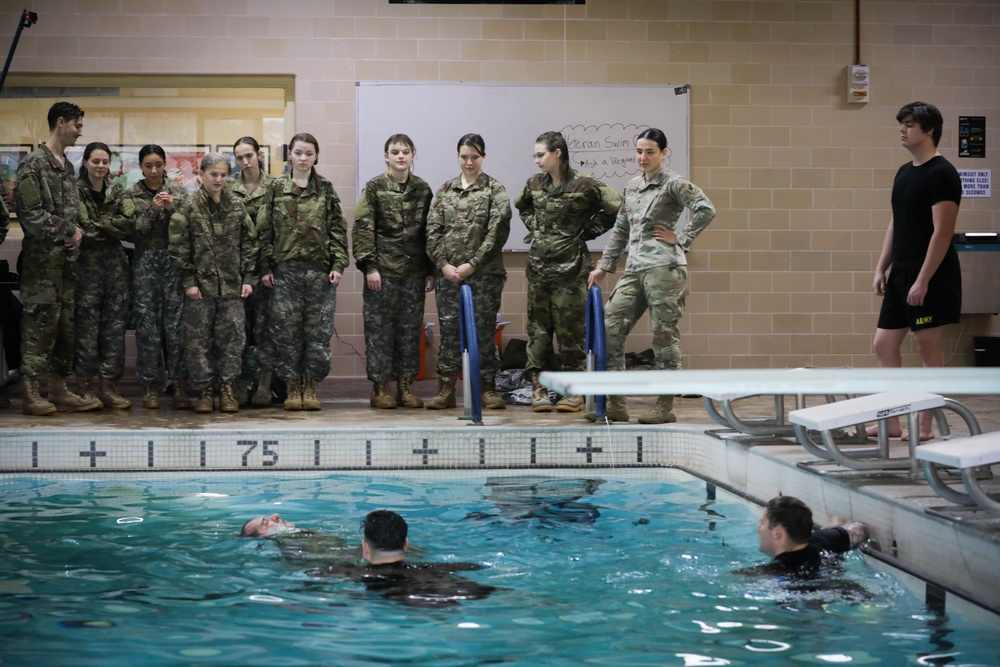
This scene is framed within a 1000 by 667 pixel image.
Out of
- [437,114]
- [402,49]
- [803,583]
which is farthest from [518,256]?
[803,583]

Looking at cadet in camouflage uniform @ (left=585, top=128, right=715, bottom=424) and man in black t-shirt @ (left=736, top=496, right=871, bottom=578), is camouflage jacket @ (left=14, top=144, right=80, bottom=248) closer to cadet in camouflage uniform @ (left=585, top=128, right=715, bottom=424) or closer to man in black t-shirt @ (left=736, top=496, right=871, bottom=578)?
cadet in camouflage uniform @ (left=585, top=128, right=715, bottom=424)

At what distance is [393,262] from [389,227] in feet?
0.72

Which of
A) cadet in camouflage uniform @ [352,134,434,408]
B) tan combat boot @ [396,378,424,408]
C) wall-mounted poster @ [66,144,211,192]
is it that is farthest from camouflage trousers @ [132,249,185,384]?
wall-mounted poster @ [66,144,211,192]

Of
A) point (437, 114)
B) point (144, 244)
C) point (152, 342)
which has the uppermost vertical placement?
point (437, 114)

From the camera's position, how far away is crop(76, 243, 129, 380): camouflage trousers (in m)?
6.63

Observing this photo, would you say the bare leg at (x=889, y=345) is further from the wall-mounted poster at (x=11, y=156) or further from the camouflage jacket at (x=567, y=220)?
the wall-mounted poster at (x=11, y=156)

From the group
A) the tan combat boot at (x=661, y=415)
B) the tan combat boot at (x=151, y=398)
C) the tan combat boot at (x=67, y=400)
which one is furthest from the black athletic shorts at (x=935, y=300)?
the tan combat boot at (x=67, y=400)

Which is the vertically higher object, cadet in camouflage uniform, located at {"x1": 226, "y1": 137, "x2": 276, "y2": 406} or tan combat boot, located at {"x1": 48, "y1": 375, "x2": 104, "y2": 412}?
cadet in camouflage uniform, located at {"x1": 226, "y1": 137, "x2": 276, "y2": 406}

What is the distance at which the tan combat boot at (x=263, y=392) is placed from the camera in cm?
689

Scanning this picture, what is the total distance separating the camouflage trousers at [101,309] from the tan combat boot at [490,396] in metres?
2.24

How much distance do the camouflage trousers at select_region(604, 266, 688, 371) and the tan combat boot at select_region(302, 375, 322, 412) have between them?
1.84 m

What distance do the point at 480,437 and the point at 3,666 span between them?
123 inches

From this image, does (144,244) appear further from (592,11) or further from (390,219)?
(592,11)

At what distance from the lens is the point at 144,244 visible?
6.71 meters
